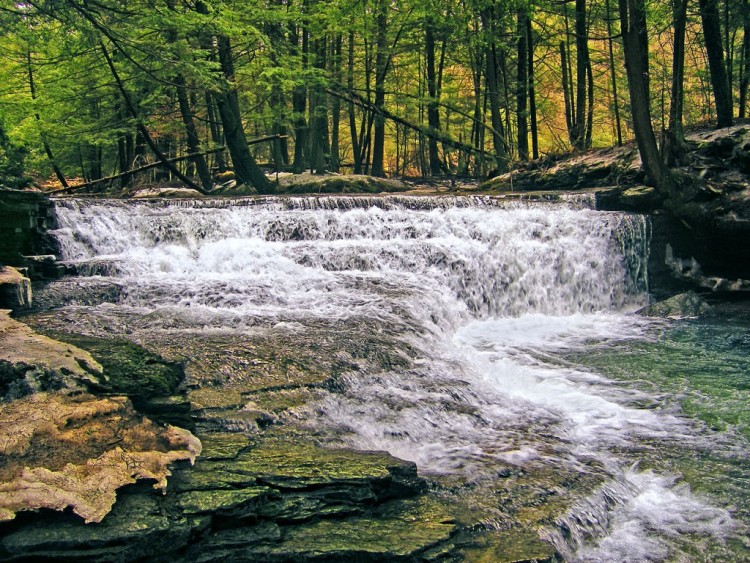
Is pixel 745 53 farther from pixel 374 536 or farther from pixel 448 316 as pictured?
pixel 374 536

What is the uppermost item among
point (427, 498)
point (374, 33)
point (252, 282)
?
point (374, 33)

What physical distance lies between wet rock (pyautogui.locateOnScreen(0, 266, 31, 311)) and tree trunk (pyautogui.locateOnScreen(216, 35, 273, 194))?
322 inches

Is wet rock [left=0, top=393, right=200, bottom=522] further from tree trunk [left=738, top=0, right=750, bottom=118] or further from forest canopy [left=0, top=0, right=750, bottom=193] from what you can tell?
tree trunk [left=738, top=0, right=750, bottom=118]

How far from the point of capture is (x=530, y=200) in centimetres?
1212

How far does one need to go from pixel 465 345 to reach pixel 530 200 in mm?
5519

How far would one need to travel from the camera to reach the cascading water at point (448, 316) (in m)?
3.96

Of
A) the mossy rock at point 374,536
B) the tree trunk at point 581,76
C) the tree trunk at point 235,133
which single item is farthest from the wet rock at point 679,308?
the tree trunk at point 235,133

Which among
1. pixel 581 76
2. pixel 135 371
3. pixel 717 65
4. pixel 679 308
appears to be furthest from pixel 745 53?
pixel 135 371

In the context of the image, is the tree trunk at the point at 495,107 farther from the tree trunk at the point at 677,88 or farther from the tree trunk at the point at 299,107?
the tree trunk at the point at 299,107

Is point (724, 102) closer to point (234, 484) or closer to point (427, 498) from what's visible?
point (427, 498)

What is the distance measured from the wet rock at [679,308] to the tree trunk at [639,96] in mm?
2072

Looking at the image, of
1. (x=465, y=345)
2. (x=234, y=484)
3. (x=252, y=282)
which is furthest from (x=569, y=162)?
(x=234, y=484)

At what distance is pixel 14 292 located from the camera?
22.2 feet

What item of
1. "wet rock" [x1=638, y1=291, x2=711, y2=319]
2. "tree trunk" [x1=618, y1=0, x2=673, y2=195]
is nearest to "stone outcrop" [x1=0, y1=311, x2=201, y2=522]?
"wet rock" [x1=638, y1=291, x2=711, y2=319]
